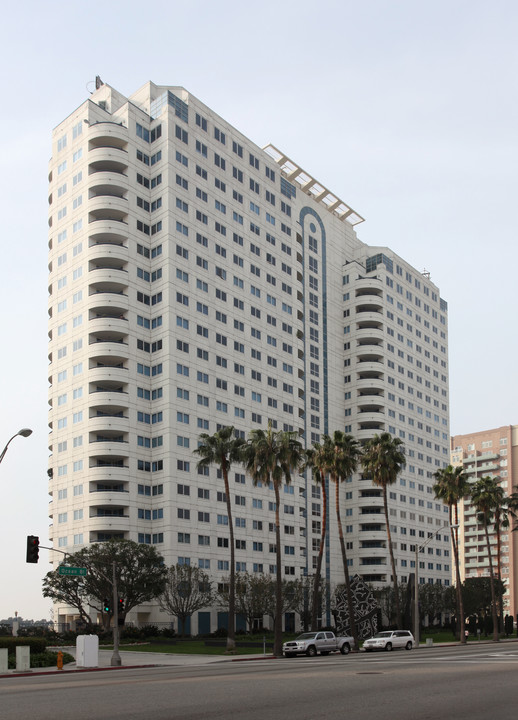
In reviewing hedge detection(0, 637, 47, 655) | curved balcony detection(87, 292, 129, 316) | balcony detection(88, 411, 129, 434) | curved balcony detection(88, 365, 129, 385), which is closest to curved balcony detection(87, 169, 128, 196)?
curved balcony detection(87, 292, 129, 316)

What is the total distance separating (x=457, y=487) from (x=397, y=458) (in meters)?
12.4

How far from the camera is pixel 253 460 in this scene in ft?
239

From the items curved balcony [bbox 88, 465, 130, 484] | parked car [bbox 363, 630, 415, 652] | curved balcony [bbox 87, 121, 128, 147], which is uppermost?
curved balcony [bbox 87, 121, 128, 147]

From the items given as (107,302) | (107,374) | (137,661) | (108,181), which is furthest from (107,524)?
(108,181)

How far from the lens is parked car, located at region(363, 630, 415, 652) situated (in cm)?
6238

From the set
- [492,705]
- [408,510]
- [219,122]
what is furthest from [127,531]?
[492,705]

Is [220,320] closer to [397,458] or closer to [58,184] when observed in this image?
[58,184]

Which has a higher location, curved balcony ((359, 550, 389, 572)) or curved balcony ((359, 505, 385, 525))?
curved balcony ((359, 505, 385, 525))

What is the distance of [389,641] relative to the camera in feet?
207

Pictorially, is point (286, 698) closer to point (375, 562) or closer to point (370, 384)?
point (375, 562)

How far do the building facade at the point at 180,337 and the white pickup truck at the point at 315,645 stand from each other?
37616mm

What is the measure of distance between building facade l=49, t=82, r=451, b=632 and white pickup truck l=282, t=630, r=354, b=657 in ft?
123

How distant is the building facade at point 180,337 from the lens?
9894 centimetres

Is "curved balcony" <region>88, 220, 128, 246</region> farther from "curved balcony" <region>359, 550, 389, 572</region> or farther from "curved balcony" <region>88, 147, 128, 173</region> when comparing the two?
"curved balcony" <region>359, 550, 389, 572</region>
